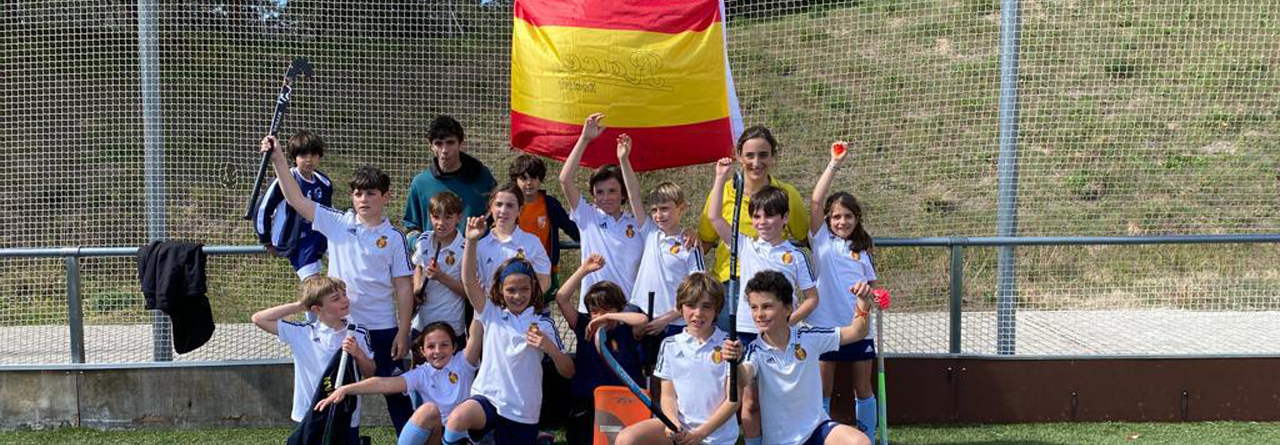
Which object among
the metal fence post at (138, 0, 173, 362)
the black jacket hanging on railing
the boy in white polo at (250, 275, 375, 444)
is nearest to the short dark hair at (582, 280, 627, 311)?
the boy in white polo at (250, 275, 375, 444)

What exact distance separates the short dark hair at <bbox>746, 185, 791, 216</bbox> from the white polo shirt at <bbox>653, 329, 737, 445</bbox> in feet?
2.03

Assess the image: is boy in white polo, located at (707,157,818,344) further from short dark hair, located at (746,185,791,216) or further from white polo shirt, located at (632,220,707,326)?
white polo shirt, located at (632,220,707,326)

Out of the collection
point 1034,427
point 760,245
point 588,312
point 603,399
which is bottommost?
point 1034,427

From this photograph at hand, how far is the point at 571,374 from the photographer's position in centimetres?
475

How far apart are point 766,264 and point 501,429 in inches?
53.3

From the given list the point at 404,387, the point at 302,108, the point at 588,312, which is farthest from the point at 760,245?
the point at 302,108

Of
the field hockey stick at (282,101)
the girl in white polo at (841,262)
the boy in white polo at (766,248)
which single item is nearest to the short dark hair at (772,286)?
the boy in white polo at (766,248)

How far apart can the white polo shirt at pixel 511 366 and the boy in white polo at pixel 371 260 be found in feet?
1.40

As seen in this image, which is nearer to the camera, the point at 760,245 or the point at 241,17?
the point at 760,245

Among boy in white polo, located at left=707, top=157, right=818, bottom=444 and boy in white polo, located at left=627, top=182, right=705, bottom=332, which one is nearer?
boy in white polo, located at left=707, top=157, right=818, bottom=444

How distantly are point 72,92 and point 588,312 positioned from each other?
11.5ft

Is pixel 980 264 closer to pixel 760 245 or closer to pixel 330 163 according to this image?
pixel 760 245

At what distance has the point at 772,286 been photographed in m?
4.09

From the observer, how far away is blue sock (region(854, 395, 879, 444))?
5070mm
